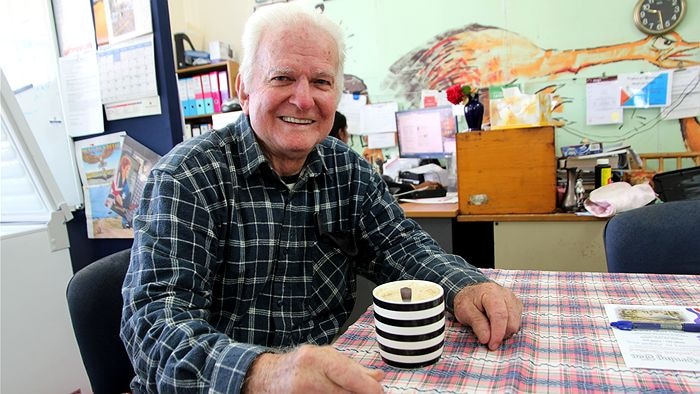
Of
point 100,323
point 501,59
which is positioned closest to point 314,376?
point 100,323

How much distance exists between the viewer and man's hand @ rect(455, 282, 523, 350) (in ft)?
2.27

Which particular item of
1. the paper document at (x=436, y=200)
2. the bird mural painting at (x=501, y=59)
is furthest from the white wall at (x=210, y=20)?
the paper document at (x=436, y=200)

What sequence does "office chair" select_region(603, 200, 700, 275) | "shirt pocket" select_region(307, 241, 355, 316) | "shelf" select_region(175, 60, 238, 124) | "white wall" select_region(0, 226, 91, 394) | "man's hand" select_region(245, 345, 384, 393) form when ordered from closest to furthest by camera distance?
"man's hand" select_region(245, 345, 384, 393), "shirt pocket" select_region(307, 241, 355, 316), "office chair" select_region(603, 200, 700, 275), "white wall" select_region(0, 226, 91, 394), "shelf" select_region(175, 60, 238, 124)

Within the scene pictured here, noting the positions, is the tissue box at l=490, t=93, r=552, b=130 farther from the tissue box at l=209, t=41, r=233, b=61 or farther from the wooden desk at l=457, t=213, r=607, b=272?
the tissue box at l=209, t=41, r=233, b=61

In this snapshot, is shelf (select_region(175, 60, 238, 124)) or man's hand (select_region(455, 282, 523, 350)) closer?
man's hand (select_region(455, 282, 523, 350))

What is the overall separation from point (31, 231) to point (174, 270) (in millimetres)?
1412

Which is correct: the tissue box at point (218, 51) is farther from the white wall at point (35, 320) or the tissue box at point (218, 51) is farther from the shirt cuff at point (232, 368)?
the shirt cuff at point (232, 368)

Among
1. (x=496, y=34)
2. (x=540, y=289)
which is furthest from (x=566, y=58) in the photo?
(x=540, y=289)

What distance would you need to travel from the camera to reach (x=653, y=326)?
A: 0.70 meters

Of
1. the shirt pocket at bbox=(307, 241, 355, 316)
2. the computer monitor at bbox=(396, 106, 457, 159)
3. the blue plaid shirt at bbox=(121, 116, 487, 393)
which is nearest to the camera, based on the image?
the blue plaid shirt at bbox=(121, 116, 487, 393)

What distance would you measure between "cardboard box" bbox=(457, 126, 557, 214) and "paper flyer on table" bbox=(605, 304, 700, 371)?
1.16 metres

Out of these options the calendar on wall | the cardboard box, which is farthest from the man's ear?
the cardboard box

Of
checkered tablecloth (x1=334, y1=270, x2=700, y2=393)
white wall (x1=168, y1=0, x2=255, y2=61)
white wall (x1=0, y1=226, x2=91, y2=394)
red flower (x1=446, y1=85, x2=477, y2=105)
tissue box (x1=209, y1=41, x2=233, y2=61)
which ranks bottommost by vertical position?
white wall (x1=0, y1=226, x2=91, y2=394)

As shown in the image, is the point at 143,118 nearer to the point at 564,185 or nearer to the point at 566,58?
the point at 564,185
